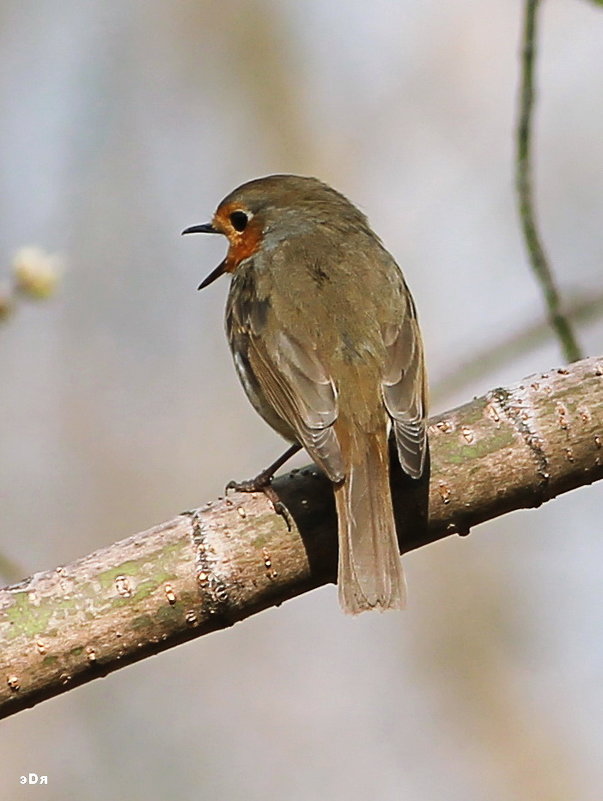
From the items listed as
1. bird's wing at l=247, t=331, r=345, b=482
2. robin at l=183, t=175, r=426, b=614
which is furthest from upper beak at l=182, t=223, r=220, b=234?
bird's wing at l=247, t=331, r=345, b=482

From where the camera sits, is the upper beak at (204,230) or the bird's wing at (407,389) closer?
the bird's wing at (407,389)

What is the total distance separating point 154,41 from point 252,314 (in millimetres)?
6720

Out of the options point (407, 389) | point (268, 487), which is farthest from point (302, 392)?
point (268, 487)

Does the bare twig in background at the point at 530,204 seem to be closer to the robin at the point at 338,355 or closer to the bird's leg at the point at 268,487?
the robin at the point at 338,355

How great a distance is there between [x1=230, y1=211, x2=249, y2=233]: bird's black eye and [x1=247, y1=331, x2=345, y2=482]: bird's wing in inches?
36.4

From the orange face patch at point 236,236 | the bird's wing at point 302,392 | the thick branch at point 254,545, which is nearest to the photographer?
the thick branch at point 254,545

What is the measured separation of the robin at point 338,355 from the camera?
3.21 metres

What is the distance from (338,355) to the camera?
12.4 feet

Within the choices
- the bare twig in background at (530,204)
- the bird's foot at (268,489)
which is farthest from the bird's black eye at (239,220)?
the bird's foot at (268,489)

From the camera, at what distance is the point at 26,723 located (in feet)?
26.4

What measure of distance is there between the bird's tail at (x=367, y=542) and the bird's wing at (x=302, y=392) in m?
0.07

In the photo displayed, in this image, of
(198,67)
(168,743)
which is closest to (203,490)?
(168,743)

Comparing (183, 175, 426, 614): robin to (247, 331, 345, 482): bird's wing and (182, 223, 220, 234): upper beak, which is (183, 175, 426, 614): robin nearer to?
(247, 331, 345, 482): bird's wing

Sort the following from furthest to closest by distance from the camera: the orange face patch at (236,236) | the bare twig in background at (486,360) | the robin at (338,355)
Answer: the orange face patch at (236,236) → the bare twig in background at (486,360) → the robin at (338,355)
